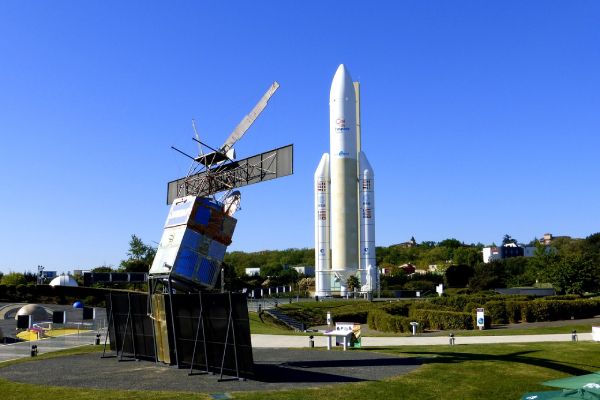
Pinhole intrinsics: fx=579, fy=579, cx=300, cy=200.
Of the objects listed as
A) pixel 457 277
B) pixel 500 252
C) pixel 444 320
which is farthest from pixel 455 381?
pixel 500 252

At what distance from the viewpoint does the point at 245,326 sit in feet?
73.4

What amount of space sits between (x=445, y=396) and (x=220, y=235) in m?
13.5

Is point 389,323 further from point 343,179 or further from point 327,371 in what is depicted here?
point 343,179

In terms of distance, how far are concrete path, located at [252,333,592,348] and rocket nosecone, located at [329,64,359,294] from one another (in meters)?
47.7

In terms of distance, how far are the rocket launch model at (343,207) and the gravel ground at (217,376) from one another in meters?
56.2

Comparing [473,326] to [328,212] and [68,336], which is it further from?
[328,212]

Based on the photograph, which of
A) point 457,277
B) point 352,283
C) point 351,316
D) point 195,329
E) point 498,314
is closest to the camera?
point 195,329

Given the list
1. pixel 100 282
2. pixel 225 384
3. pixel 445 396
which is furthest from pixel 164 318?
pixel 100 282

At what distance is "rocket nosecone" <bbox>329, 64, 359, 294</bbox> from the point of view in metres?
88.4

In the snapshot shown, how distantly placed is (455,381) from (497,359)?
5617mm

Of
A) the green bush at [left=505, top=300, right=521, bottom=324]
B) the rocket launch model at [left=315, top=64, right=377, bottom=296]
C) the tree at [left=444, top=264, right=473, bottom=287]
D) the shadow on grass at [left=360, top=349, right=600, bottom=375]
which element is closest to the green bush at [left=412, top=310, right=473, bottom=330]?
the green bush at [left=505, top=300, right=521, bottom=324]

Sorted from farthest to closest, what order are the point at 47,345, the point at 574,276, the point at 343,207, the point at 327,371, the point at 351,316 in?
1. the point at 343,207
2. the point at 574,276
3. the point at 351,316
4. the point at 47,345
5. the point at 327,371

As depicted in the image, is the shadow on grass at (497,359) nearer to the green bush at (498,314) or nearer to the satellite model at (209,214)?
the satellite model at (209,214)

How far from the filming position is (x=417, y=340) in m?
38.4
